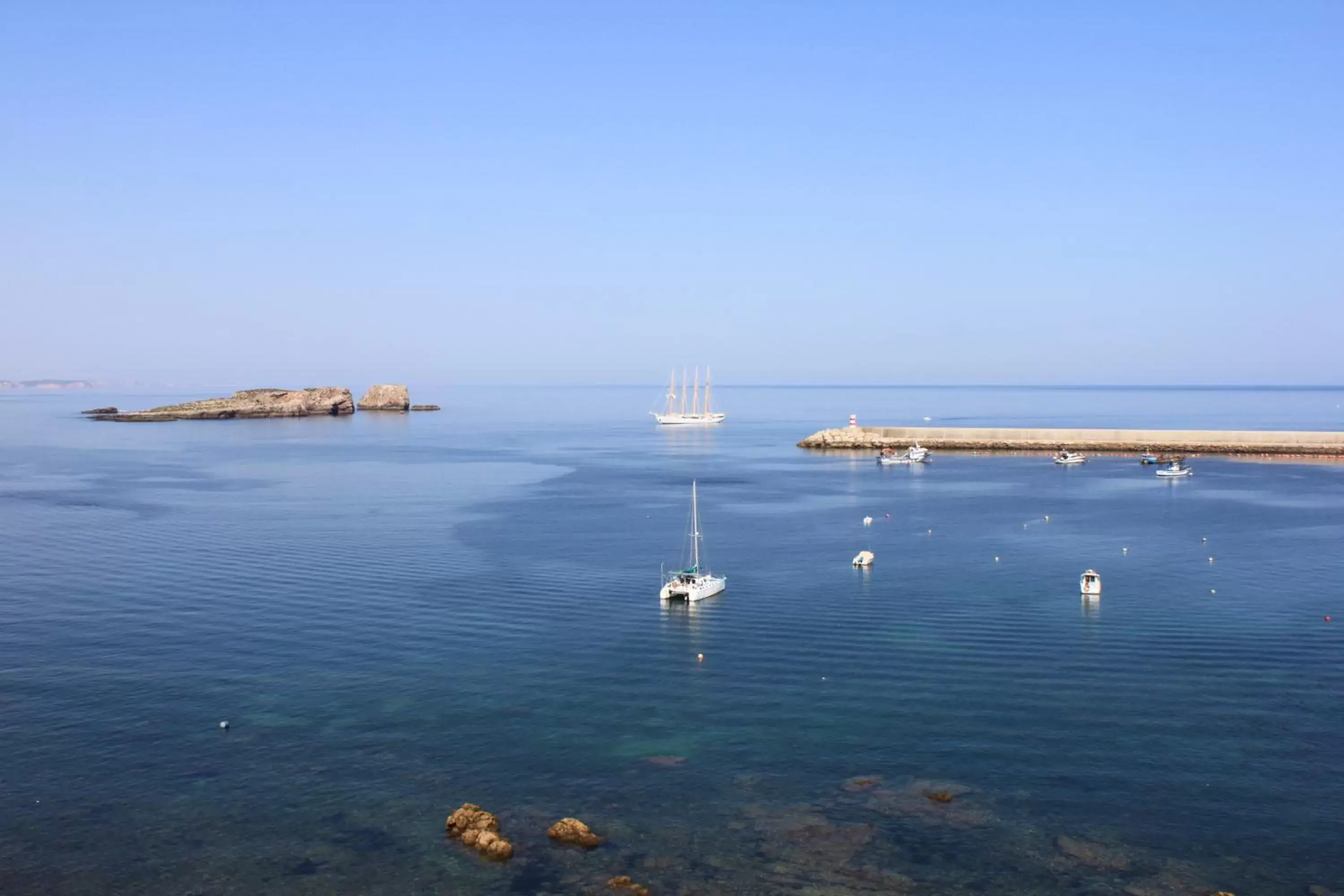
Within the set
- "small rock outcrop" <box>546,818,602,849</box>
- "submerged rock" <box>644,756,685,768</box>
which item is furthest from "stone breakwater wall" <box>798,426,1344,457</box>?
"small rock outcrop" <box>546,818,602,849</box>

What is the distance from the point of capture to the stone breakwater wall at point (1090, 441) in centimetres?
15812

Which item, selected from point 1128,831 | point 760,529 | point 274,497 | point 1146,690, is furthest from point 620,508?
point 1128,831

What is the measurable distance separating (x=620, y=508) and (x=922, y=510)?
30137mm

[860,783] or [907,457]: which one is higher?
[907,457]

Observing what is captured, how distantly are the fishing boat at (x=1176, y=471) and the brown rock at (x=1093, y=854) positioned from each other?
108803mm

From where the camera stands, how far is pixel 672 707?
45438mm

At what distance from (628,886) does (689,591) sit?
33.9m

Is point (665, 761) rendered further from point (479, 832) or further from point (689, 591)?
point (689, 591)

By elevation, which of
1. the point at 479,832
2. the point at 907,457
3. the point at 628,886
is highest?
the point at 907,457

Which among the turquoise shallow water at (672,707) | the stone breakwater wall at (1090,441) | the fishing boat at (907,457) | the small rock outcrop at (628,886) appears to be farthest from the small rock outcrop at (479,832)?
the stone breakwater wall at (1090,441)

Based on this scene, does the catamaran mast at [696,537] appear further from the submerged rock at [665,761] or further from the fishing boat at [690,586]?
the submerged rock at [665,761]

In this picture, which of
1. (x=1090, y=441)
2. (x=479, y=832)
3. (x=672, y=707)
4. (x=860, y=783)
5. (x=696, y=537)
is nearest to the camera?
(x=479, y=832)

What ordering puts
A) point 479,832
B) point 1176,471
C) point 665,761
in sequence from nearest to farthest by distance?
point 479,832 → point 665,761 → point 1176,471

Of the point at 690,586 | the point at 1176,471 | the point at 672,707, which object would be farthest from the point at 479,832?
the point at 1176,471
